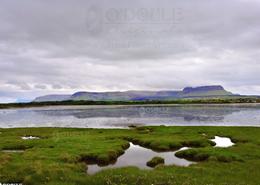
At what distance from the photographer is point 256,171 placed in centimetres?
2448

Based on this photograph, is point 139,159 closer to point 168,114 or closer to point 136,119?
point 136,119

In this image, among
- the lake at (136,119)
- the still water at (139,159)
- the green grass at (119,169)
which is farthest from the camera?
the lake at (136,119)

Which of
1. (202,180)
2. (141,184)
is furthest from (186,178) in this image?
(141,184)

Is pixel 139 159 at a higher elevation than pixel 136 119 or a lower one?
lower

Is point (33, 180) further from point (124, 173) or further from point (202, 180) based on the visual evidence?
point (202, 180)

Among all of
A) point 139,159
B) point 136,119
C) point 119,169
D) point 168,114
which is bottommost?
point 139,159

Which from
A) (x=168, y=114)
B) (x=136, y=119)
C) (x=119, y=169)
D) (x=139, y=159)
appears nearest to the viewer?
(x=119, y=169)

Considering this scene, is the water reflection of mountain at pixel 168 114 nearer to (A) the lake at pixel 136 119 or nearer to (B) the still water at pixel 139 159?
(A) the lake at pixel 136 119

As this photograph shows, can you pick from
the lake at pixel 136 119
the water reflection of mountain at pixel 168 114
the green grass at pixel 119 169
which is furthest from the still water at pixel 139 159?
the water reflection of mountain at pixel 168 114

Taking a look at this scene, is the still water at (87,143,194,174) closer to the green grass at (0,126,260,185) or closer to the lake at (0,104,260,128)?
the green grass at (0,126,260,185)

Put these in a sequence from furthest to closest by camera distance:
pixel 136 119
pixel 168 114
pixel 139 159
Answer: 1. pixel 168 114
2. pixel 136 119
3. pixel 139 159

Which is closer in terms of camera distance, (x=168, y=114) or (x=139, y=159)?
(x=139, y=159)

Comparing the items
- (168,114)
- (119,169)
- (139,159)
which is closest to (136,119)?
(168,114)

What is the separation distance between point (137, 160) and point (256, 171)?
13011 mm
